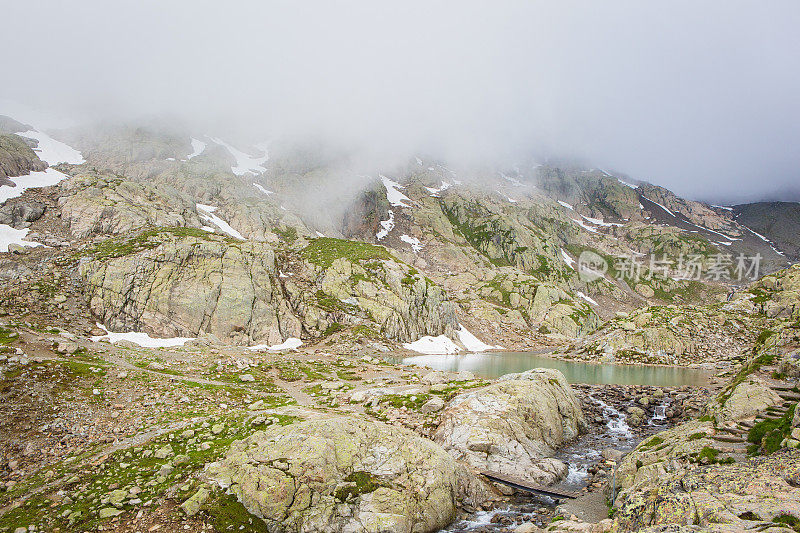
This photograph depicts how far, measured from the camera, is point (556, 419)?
104 feet

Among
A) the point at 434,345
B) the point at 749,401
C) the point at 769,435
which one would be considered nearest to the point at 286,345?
the point at 434,345

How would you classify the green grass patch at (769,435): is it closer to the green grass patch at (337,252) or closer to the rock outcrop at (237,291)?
the rock outcrop at (237,291)

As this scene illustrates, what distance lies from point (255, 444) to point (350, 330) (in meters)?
86.4

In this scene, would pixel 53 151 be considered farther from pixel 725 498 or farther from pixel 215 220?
pixel 725 498

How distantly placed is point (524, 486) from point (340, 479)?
37.2 feet

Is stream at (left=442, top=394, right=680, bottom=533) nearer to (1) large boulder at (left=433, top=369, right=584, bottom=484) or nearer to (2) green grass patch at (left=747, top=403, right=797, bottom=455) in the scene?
(1) large boulder at (left=433, top=369, right=584, bottom=484)

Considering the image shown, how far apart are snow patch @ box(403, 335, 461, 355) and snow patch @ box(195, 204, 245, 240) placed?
288 feet

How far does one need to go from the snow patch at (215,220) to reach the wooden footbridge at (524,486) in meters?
155

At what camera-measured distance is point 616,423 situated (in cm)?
3800

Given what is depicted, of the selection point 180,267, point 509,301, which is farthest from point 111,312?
point 509,301

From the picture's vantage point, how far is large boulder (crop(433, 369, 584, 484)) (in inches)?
957

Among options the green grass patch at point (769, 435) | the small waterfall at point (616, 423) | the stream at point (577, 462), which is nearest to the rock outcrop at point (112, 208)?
the stream at point (577, 462)

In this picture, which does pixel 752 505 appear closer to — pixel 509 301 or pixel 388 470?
pixel 388 470

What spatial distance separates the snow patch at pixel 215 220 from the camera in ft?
525
